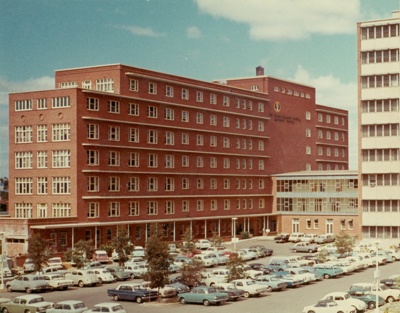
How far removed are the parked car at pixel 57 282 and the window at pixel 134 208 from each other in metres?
29.2

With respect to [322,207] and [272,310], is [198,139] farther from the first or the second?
[272,310]

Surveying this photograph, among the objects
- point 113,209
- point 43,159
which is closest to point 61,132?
point 43,159

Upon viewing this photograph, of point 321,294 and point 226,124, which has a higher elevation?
point 226,124

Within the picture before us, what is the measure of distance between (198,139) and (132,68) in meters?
16.5

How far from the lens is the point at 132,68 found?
80312 mm

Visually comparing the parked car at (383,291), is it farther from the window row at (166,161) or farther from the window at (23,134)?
the window at (23,134)

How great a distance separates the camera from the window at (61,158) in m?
72.7

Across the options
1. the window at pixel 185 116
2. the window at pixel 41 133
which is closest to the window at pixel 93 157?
the window at pixel 41 133

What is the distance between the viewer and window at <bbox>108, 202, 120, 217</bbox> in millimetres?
76350

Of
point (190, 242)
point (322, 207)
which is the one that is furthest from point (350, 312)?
point (322, 207)

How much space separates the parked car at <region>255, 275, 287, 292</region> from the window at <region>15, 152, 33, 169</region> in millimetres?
37201

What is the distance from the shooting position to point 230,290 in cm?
4441

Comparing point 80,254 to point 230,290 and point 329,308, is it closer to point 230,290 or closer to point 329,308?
point 230,290

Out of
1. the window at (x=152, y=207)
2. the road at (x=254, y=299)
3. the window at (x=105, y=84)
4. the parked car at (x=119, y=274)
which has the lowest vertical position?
the road at (x=254, y=299)
